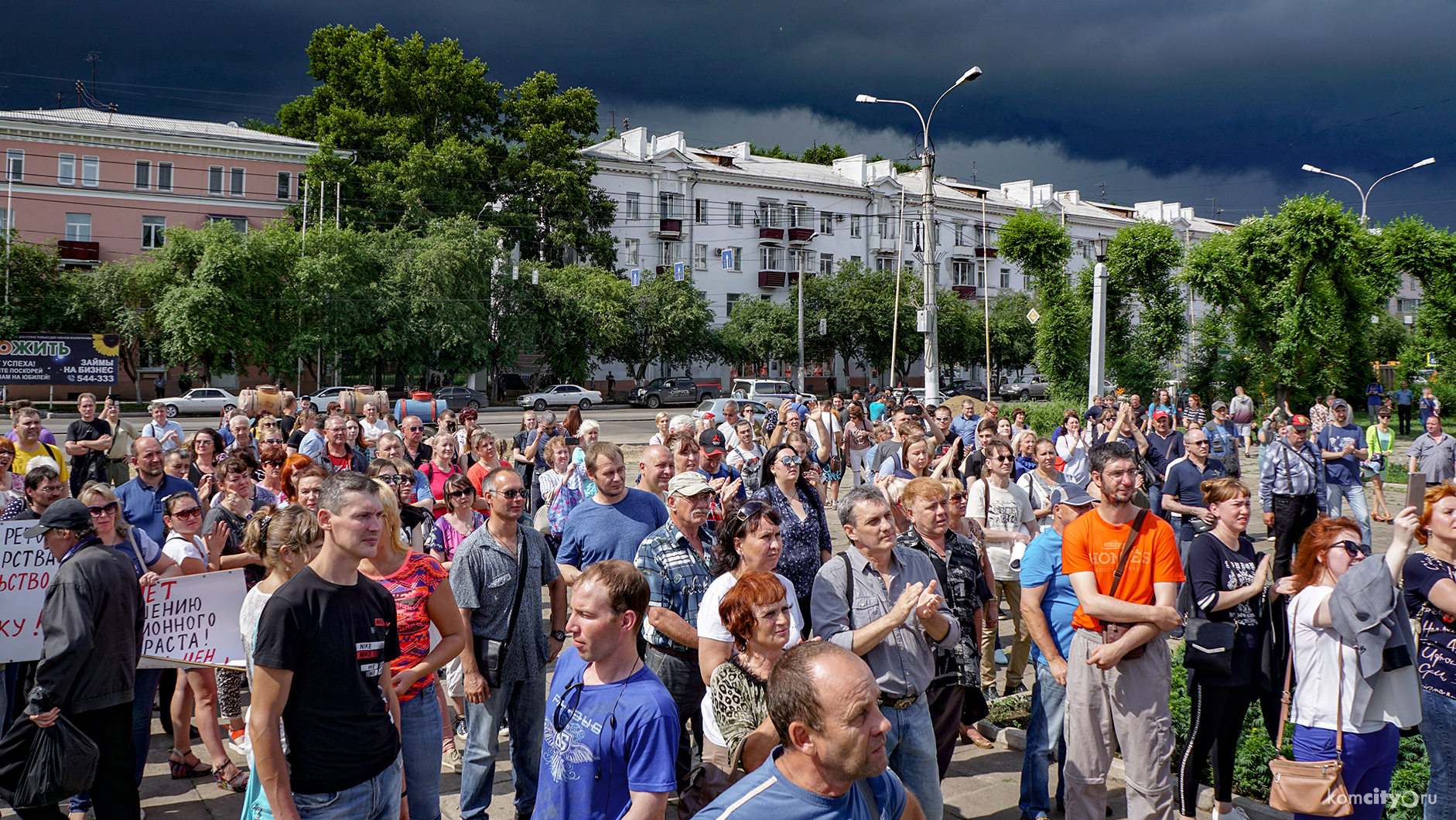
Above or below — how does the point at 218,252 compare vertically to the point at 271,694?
above

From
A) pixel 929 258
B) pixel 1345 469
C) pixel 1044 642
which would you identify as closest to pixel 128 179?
pixel 929 258

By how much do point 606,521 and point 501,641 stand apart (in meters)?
0.93

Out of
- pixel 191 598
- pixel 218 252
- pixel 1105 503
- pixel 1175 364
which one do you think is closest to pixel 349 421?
pixel 191 598

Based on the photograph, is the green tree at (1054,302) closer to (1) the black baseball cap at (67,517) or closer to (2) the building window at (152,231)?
(1) the black baseball cap at (67,517)

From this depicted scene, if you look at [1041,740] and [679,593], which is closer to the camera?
[679,593]

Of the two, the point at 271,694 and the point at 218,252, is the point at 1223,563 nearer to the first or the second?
the point at 271,694

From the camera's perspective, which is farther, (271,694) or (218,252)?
(218,252)

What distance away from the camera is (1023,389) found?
61094 mm

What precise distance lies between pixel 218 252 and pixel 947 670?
1669 inches

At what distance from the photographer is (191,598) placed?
5.16 metres

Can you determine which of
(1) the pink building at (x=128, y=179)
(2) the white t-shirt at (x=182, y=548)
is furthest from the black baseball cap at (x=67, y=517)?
(1) the pink building at (x=128, y=179)

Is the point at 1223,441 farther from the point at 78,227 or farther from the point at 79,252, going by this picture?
the point at 78,227

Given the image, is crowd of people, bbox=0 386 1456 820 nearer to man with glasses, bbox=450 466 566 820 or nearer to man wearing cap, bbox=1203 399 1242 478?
man with glasses, bbox=450 466 566 820

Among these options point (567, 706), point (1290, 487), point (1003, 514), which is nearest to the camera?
point (567, 706)
